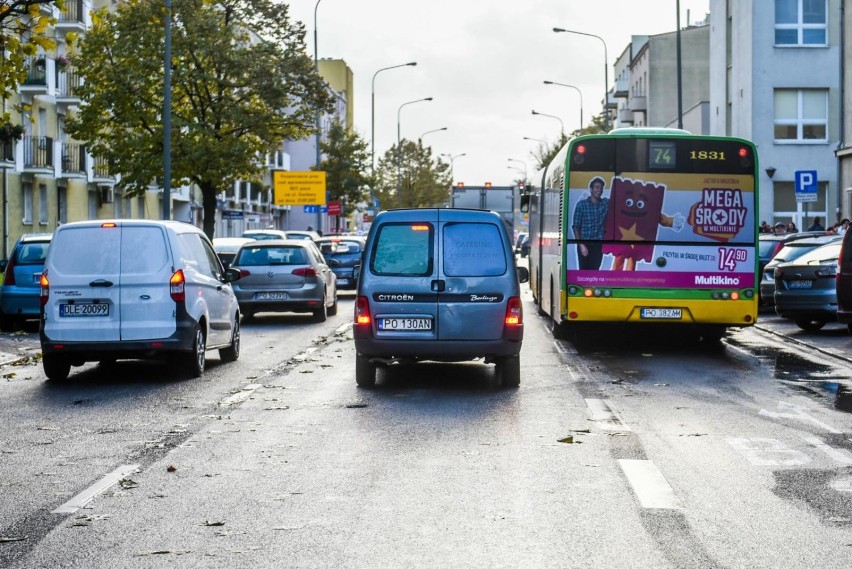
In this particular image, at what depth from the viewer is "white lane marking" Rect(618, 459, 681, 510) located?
24.0ft

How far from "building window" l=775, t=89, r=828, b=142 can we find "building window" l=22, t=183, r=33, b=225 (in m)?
27.5

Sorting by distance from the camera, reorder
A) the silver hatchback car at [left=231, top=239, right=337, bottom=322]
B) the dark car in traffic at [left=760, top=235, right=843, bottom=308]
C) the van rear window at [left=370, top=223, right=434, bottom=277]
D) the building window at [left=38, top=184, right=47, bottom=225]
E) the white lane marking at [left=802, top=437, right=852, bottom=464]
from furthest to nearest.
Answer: the building window at [left=38, top=184, right=47, bottom=225] → the silver hatchback car at [left=231, top=239, right=337, bottom=322] → the dark car in traffic at [left=760, top=235, right=843, bottom=308] → the van rear window at [left=370, top=223, right=434, bottom=277] → the white lane marking at [left=802, top=437, right=852, bottom=464]

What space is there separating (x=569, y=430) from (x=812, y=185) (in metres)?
22.5

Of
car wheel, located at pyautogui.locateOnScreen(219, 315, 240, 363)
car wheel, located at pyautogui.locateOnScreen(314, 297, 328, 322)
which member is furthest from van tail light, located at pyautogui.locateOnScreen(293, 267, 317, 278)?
car wheel, located at pyautogui.locateOnScreen(219, 315, 240, 363)

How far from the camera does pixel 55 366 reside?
1463cm

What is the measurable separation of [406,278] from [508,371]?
1407mm

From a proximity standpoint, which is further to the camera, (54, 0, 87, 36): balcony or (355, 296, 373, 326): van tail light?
(54, 0, 87, 36): balcony

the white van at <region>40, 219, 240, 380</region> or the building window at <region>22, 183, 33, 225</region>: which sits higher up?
the building window at <region>22, 183, 33, 225</region>

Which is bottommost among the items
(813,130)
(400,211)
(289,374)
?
(289,374)

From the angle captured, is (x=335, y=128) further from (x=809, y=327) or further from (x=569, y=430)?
(x=569, y=430)

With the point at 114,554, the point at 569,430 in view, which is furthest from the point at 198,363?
the point at 114,554

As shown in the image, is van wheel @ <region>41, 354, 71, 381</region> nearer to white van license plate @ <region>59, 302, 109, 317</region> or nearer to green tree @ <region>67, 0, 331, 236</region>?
white van license plate @ <region>59, 302, 109, 317</region>

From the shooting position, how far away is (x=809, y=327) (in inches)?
925

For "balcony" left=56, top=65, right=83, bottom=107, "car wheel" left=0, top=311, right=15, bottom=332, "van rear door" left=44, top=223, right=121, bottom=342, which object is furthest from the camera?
"balcony" left=56, top=65, right=83, bottom=107
